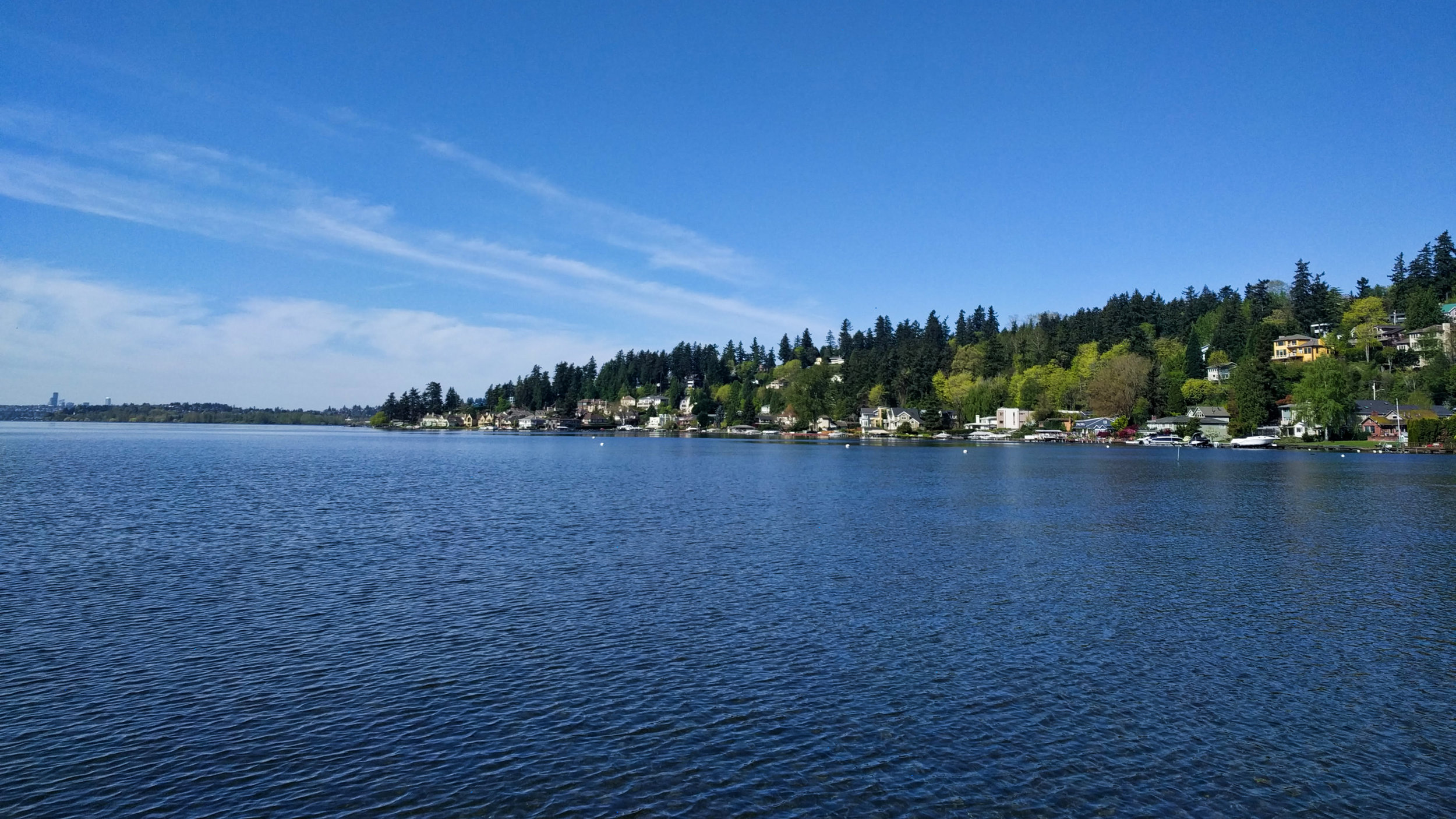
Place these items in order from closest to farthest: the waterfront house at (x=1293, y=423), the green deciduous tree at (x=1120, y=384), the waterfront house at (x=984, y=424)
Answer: the waterfront house at (x=1293, y=423) → the green deciduous tree at (x=1120, y=384) → the waterfront house at (x=984, y=424)

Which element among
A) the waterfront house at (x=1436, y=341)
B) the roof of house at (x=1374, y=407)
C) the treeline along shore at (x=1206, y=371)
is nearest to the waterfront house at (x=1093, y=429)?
the treeline along shore at (x=1206, y=371)

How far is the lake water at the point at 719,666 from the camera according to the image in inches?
393

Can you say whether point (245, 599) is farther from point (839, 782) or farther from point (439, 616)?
point (839, 782)

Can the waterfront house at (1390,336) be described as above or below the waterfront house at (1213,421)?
above

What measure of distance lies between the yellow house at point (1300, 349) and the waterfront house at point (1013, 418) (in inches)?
1632

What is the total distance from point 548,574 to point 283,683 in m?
9.31

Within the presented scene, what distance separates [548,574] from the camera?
22.4 meters

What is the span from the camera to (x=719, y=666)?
14.5m

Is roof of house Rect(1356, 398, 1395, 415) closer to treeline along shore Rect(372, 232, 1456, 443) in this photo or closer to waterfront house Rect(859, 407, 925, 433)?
treeline along shore Rect(372, 232, 1456, 443)

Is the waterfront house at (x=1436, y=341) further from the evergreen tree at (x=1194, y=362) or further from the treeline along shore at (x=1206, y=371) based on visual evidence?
the evergreen tree at (x=1194, y=362)

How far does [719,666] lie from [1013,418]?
510ft

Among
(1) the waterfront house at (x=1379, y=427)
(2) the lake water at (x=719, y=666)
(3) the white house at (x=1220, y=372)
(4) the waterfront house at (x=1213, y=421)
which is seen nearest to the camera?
(2) the lake water at (x=719, y=666)

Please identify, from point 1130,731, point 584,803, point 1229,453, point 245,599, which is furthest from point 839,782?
point 1229,453

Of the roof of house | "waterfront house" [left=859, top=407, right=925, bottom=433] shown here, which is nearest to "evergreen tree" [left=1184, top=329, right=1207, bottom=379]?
the roof of house
